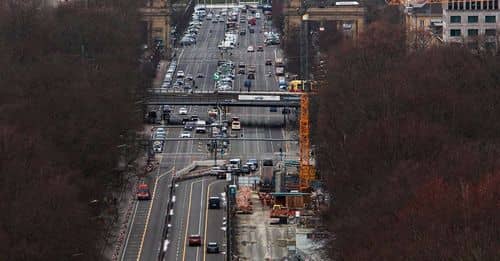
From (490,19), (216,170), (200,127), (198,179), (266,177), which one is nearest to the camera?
(266,177)

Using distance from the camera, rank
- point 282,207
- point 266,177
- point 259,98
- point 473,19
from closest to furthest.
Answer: point 282,207 → point 266,177 → point 259,98 → point 473,19

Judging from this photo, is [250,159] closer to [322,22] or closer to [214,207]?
[214,207]

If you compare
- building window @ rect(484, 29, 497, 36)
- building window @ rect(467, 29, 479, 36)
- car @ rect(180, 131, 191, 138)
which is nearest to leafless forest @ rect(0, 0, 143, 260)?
car @ rect(180, 131, 191, 138)

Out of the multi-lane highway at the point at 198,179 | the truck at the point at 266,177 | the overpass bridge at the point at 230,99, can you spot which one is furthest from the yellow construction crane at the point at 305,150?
the overpass bridge at the point at 230,99

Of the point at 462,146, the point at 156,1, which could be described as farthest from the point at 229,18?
the point at 462,146

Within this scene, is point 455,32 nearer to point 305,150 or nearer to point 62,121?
point 305,150

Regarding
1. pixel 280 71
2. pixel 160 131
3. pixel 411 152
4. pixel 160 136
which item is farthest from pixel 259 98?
pixel 411 152

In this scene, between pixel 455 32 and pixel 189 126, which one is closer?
pixel 189 126
